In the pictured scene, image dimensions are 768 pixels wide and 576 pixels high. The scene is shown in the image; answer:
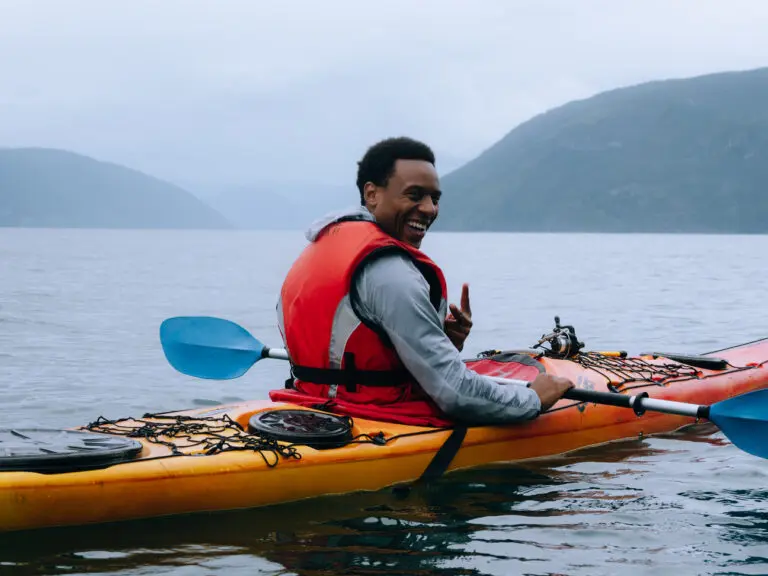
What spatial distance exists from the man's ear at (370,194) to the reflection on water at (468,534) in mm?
1672

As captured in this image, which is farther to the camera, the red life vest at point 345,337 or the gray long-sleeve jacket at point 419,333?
the red life vest at point 345,337

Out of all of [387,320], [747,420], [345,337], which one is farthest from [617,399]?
[345,337]

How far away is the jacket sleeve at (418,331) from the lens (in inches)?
197

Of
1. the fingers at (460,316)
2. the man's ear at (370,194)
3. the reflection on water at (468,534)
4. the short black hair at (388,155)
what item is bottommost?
the reflection on water at (468,534)

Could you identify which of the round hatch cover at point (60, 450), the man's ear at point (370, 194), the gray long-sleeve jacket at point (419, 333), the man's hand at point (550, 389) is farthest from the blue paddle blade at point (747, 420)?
the round hatch cover at point (60, 450)

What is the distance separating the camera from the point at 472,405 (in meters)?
5.36

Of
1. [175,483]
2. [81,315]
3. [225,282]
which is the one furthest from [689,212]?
[175,483]

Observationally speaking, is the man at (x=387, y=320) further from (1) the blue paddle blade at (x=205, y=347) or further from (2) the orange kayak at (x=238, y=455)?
(1) the blue paddle blade at (x=205, y=347)

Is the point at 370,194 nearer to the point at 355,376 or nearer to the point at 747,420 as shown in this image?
the point at 355,376

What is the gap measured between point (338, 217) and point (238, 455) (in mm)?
1515

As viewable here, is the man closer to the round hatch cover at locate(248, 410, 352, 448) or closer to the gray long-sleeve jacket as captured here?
the gray long-sleeve jacket

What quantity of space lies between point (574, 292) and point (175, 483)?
78.6 feet

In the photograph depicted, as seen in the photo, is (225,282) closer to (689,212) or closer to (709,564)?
(709,564)

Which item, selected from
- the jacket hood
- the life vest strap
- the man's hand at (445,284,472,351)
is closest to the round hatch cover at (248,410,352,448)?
the life vest strap
